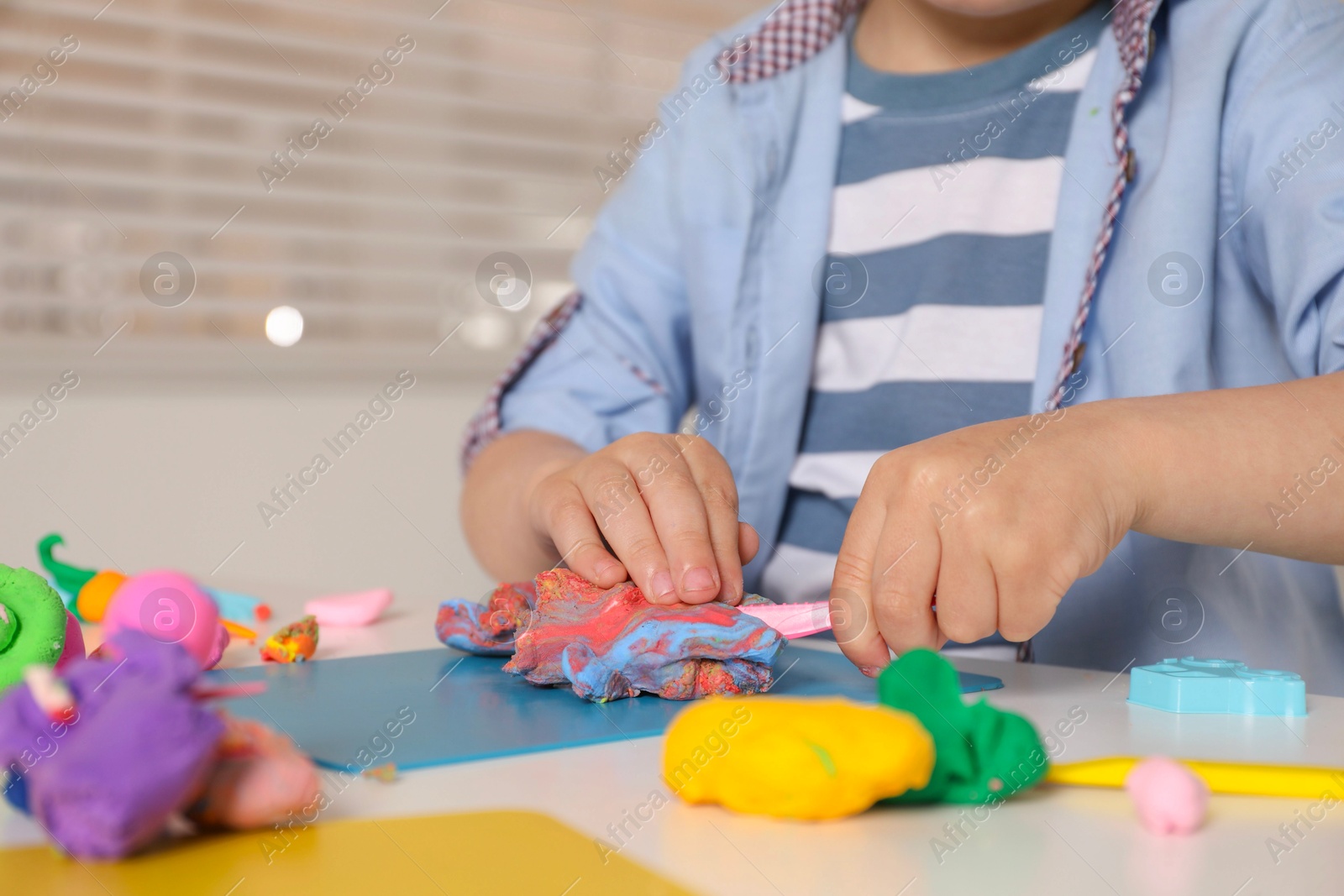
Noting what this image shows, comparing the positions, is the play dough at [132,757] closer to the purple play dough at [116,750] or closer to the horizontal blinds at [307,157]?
the purple play dough at [116,750]

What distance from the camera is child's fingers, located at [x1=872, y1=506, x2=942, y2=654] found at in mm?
583

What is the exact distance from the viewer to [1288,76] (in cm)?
85

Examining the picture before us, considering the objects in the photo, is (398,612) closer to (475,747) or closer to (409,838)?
(475,747)

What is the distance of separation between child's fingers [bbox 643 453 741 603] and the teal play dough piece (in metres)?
0.31

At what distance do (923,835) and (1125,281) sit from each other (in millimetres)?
640

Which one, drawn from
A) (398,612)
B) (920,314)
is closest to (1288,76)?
(920,314)

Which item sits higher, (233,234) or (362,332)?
(233,234)

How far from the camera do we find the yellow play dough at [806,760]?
392 millimetres

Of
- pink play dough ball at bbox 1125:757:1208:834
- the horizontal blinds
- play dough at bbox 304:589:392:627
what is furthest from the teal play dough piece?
the horizontal blinds

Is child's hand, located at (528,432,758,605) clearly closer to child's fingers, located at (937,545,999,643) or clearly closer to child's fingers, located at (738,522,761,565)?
child's fingers, located at (738,522,761,565)

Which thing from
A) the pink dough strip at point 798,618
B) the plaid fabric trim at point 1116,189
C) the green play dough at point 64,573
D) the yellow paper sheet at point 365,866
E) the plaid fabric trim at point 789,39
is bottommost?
the green play dough at point 64,573

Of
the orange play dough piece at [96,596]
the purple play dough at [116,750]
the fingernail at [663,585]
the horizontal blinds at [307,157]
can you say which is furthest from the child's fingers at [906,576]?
the horizontal blinds at [307,157]

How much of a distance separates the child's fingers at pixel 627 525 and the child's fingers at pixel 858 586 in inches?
3.7

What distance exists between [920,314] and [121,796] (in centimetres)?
84
